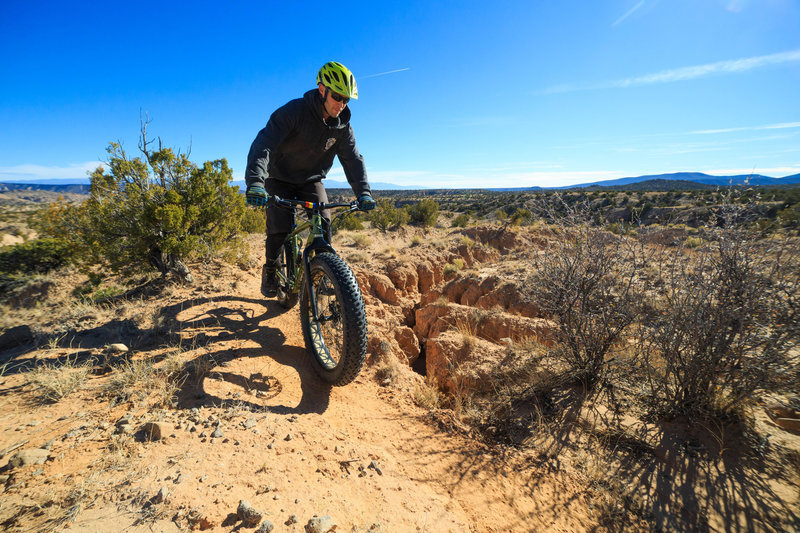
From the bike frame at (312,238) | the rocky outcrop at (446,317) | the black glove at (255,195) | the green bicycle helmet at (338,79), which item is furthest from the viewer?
the rocky outcrop at (446,317)

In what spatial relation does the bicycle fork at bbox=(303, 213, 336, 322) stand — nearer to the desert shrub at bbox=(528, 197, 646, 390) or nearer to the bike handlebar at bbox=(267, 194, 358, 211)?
the bike handlebar at bbox=(267, 194, 358, 211)

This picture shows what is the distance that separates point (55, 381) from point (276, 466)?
1.84 metres

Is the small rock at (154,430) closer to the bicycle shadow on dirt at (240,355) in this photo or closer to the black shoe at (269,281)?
the bicycle shadow on dirt at (240,355)

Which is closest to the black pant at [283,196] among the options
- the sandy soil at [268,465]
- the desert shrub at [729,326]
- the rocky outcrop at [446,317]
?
the sandy soil at [268,465]

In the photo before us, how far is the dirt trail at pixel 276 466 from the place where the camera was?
58.6 inches

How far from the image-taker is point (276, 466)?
1845mm

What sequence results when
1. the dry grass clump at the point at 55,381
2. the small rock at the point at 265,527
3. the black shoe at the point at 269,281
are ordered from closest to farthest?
the small rock at the point at 265,527 → the dry grass clump at the point at 55,381 → the black shoe at the point at 269,281

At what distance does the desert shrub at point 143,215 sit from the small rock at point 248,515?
4416 mm

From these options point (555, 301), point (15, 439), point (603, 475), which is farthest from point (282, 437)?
point (555, 301)

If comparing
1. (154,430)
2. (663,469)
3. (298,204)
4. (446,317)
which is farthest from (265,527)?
(446,317)

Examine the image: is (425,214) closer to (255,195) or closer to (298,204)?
(298,204)

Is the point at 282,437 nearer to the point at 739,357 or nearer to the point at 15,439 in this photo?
the point at 15,439

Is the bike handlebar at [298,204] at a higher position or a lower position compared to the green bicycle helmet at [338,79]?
lower

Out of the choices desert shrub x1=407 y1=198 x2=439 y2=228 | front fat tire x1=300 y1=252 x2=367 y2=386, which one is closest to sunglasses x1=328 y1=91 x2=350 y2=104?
front fat tire x1=300 y1=252 x2=367 y2=386
